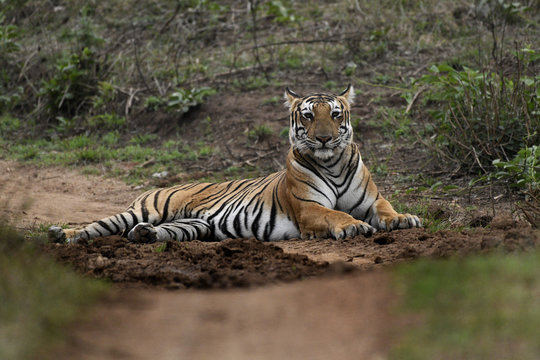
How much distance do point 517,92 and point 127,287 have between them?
518 centimetres

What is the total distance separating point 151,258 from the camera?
503 cm

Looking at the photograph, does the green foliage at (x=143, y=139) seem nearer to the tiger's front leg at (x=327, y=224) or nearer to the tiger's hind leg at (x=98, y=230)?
the tiger's hind leg at (x=98, y=230)

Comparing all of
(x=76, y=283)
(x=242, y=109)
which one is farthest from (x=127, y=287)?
A: (x=242, y=109)

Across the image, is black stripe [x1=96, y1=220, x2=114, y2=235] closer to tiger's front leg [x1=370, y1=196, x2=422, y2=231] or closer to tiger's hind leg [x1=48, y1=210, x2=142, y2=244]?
tiger's hind leg [x1=48, y1=210, x2=142, y2=244]

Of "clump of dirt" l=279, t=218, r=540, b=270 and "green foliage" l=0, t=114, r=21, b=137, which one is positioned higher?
"green foliage" l=0, t=114, r=21, b=137

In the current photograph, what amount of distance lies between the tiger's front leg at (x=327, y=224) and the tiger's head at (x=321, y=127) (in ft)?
1.79

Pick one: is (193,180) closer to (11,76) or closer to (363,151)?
(363,151)

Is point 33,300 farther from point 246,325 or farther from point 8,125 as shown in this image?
point 8,125

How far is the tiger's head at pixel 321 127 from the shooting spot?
6176mm

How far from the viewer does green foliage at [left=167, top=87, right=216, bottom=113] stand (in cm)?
1134

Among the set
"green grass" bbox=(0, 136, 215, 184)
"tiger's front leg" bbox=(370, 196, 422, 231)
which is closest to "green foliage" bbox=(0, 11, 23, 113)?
"green grass" bbox=(0, 136, 215, 184)

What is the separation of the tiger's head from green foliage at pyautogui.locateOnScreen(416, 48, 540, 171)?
1.57m

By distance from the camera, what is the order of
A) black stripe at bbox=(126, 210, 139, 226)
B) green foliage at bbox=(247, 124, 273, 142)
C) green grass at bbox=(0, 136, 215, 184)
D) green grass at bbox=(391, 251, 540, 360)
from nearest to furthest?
green grass at bbox=(391, 251, 540, 360) < black stripe at bbox=(126, 210, 139, 226) < green grass at bbox=(0, 136, 215, 184) < green foliage at bbox=(247, 124, 273, 142)

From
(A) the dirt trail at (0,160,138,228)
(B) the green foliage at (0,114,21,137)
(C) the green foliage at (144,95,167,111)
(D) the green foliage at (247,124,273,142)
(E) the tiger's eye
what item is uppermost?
(E) the tiger's eye
